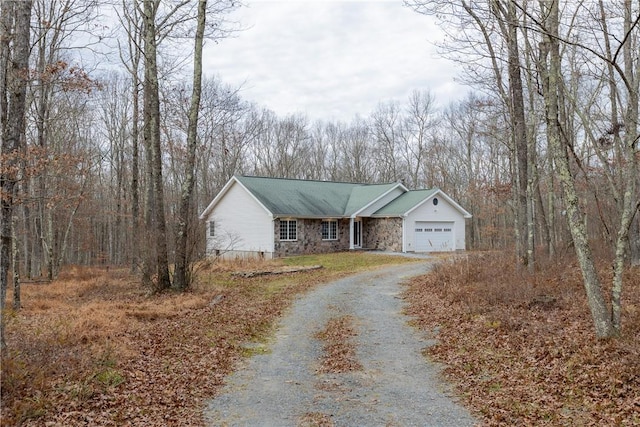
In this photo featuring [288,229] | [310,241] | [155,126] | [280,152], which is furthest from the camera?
[280,152]

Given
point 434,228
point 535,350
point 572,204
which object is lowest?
point 535,350

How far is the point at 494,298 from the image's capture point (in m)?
10.2

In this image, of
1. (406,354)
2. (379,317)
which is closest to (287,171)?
(379,317)

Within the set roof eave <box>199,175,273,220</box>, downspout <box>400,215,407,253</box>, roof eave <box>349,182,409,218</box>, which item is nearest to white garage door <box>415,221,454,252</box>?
downspout <box>400,215,407,253</box>

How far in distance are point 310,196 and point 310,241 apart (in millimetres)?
3361

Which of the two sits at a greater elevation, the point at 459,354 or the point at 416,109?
the point at 416,109

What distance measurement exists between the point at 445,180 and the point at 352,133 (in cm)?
1147

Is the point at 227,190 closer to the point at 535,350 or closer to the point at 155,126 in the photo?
the point at 155,126

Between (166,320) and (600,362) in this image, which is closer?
(600,362)

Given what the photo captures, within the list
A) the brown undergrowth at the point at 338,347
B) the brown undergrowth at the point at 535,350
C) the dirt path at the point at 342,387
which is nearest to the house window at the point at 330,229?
the brown undergrowth at the point at 535,350

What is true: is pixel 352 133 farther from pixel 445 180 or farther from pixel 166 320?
pixel 166 320

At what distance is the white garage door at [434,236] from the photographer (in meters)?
28.6

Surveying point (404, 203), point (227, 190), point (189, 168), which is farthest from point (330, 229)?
point (189, 168)

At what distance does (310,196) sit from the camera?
2961 cm
